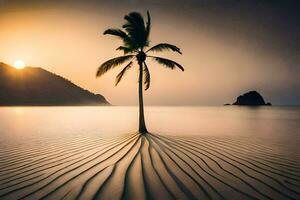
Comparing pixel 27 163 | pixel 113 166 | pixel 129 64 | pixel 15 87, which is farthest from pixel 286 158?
pixel 15 87

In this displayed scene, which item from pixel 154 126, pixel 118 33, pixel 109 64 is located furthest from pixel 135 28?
pixel 154 126

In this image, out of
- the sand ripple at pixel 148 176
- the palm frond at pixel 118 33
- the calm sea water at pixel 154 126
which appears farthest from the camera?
the calm sea water at pixel 154 126

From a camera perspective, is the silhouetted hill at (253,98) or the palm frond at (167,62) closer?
the palm frond at (167,62)

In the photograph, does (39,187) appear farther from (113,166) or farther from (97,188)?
(113,166)

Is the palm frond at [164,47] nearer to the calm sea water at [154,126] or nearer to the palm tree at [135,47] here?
the palm tree at [135,47]

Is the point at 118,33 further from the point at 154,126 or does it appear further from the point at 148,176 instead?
the point at 148,176

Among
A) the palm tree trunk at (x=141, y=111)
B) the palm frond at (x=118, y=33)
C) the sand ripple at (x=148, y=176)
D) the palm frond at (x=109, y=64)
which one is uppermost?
the palm frond at (x=118, y=33)

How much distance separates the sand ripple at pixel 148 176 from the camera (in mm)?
3965

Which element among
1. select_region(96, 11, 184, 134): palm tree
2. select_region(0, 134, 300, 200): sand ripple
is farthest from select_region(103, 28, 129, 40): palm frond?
select_region(0, 134, 300, 200): sand ripple

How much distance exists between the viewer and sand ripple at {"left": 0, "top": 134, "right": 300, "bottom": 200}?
3.96 meters

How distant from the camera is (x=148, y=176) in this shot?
489 cm

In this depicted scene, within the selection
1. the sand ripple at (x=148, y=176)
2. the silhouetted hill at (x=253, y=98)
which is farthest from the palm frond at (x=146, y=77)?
the silhouetted hill at (x=253, y=98)

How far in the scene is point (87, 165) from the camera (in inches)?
231

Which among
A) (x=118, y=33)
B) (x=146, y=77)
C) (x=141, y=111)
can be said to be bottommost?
(x=141, y=111)
